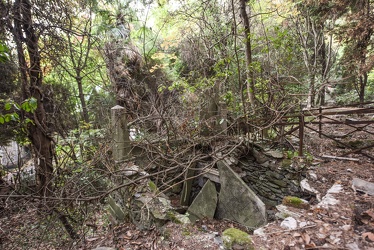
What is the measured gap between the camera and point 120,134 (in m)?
3.46

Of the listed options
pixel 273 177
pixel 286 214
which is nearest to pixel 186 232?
pixel 286 214

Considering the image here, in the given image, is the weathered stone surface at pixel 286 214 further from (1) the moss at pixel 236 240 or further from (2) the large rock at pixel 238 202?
(1) the moss at pixel 236 240

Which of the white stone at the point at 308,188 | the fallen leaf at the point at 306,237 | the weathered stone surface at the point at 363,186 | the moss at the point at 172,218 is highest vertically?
the weathered stone surface at the point at 363,186

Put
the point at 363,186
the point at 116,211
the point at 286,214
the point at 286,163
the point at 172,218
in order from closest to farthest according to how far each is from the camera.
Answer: the point at 286,214 → the point at 363,186 → the point at 172,218 → the point at 116,211 → the point at 286,163

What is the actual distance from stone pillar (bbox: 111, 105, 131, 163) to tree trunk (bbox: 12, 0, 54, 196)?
1025 mm

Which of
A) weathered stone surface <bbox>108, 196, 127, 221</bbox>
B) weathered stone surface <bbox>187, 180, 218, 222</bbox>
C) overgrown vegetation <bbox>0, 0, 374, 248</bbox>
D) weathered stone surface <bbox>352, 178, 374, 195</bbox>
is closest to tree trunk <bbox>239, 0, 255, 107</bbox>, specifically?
overgrown vegetation <bbox>0, 0, 374, 248</bbox>

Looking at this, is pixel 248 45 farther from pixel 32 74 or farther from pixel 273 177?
pixel 32 74

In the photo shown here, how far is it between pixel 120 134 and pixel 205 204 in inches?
81.7

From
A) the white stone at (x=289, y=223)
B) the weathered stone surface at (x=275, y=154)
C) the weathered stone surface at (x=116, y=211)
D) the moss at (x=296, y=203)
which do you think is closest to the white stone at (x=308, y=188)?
the moss at (x=296, y=203)

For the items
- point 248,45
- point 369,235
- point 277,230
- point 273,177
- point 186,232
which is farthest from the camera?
point 248,45

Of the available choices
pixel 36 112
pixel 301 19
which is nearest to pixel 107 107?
pixel 36 112

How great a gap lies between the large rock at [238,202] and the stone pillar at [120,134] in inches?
72.3

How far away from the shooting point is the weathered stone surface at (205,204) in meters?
3.63

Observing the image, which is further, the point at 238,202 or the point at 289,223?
the point at 238,202
